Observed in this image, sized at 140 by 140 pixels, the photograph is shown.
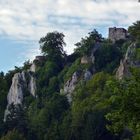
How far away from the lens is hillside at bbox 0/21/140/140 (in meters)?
91.8

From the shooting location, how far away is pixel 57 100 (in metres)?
102

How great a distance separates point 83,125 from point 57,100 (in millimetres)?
11578

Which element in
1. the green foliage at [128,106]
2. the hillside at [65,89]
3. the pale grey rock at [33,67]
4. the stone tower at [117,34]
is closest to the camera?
the green foliage at [128,106]

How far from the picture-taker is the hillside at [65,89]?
91750 millimetres

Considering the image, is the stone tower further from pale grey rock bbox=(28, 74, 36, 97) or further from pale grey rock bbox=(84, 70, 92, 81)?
pale grey rock bbox=(28, 74, 36, 97)

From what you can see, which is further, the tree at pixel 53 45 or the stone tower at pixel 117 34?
the stone tower at pixel 117 34

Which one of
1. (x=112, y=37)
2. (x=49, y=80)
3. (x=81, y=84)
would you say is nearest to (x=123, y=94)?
(x=81, y=84)

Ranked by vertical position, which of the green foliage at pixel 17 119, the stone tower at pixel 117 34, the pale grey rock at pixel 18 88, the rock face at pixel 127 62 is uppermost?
the stone tower at pixel 117 34

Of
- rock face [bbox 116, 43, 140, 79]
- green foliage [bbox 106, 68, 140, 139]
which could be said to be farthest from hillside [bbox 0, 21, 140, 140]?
green foliage [bbox 106, 68, 140, 139]

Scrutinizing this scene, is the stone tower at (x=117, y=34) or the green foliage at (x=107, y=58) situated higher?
the stone tower at (x=117, y=34)

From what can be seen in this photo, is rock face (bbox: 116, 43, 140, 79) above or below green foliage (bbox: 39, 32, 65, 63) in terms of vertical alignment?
below

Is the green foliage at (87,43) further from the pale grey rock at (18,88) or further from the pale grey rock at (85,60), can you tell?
the pale grey rock at (18,88)

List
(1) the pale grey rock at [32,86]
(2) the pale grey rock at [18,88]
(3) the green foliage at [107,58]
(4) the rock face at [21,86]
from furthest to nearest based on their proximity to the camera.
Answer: (2) the pale grey rock at [18,88], (4) the rock face at [21,86], (1) the pale grey rock at [32,86], (3) the green foliage at [107,58]

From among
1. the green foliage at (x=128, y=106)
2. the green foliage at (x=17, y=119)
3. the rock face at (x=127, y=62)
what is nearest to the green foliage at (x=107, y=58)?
the rock face at (x=127, y=62)
